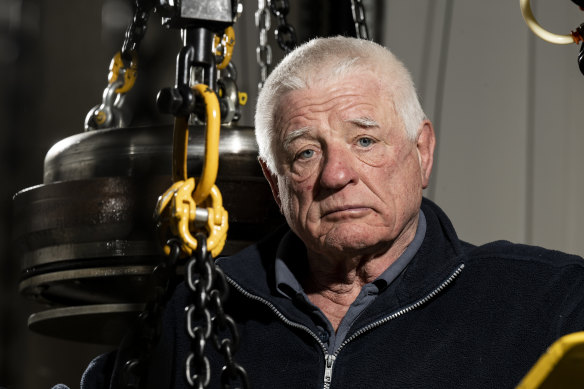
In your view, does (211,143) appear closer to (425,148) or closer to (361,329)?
(361,329)

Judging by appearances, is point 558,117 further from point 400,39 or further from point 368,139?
point 368,139

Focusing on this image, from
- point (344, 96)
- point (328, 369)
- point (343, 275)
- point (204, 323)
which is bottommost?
point (328, 369)

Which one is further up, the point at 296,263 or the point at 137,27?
the point at 137,27

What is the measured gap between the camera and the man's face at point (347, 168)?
1440 mm

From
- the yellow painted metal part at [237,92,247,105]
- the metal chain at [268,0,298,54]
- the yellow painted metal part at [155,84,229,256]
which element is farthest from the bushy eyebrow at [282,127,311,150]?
the yellow painted metal part at [155,84,229,256]

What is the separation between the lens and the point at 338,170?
1435 mm

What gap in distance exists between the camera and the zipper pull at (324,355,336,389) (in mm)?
1356

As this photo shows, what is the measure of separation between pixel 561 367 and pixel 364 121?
2.84 ft

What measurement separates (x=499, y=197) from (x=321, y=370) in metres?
1.26

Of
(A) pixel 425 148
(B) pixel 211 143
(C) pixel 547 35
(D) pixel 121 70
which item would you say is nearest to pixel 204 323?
(B) pixel 211 143

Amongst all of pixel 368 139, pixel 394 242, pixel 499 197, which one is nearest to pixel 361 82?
pixel 368 139

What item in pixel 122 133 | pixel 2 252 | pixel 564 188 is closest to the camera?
pixel 122 133

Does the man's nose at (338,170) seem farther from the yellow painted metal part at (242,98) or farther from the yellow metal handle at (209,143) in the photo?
the yellow metal handle at (209,143)

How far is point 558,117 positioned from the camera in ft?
7.55
